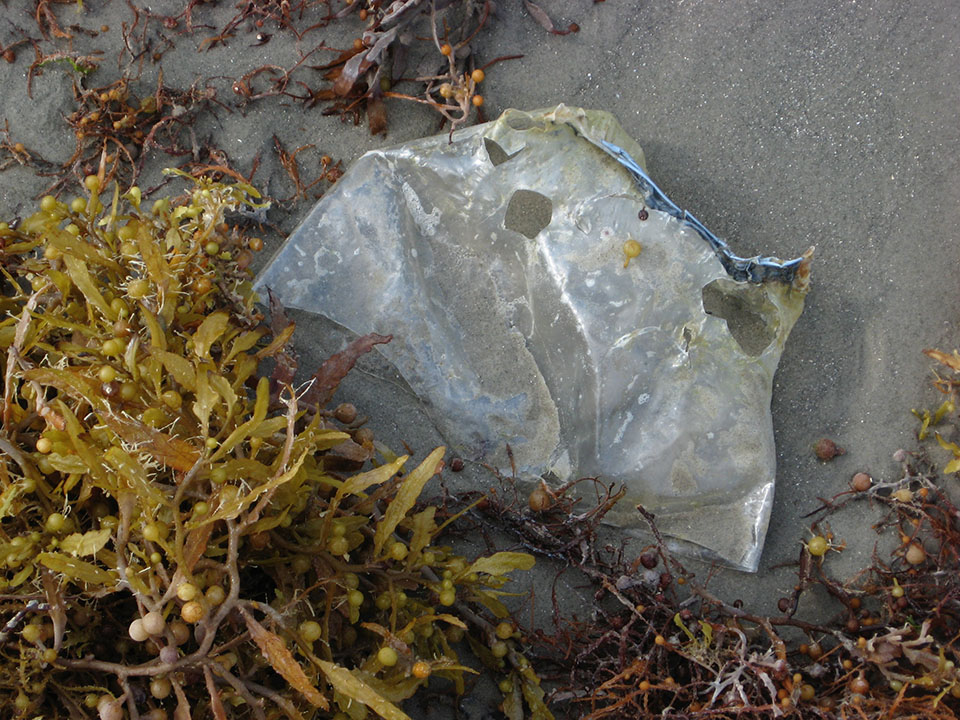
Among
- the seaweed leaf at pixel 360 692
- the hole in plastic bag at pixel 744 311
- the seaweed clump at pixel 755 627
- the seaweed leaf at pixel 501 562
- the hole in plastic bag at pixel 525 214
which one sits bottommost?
the seaweed clump at pixel 755 627

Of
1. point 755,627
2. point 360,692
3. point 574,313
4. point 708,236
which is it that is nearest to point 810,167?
point 708,236

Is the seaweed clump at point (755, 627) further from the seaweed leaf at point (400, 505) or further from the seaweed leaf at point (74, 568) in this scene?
the seaweed leaf at point (74, 568)

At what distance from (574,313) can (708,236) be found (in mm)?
348

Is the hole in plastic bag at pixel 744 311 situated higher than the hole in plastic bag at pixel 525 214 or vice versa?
the hole in plastic bag at pixel 525 214

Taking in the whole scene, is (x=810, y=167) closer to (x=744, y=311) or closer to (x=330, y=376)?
(x=744, y=311)

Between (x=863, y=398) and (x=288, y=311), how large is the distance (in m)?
1.38

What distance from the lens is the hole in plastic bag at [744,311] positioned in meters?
2.02

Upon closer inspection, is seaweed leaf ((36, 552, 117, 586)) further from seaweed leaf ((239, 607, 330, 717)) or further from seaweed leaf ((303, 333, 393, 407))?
seaweed leaf ((303, 333, 393, 407))

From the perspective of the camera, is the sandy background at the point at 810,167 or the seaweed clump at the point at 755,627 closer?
the seaweed clump at the point at 755,627

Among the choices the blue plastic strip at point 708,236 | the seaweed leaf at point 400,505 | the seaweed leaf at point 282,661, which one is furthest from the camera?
the blue plastic strip at point 708,236

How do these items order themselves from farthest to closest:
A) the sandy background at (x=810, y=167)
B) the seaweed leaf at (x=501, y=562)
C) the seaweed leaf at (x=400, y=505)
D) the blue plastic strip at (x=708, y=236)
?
the sandy background at (x=810, y=167)
the blue plastic strip at (x=708, y=236)
the seaweed leaf at (x=501, y=562)
the seaweed leaf at (x=400, y=505)

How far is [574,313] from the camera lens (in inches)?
80.1

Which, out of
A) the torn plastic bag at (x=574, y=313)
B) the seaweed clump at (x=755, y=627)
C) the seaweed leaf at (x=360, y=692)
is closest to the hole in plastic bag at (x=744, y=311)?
the torn plastic bag at (x=574, y=313)

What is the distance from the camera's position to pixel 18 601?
1595mm
